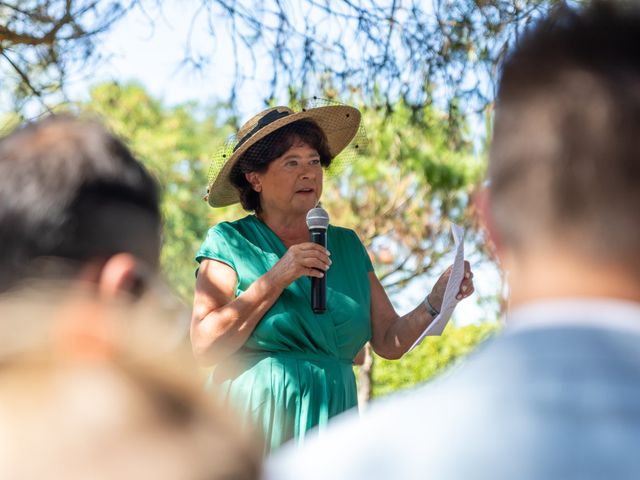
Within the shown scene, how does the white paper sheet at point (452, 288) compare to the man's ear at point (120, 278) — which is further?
the white paper sheet at point (452, 288)

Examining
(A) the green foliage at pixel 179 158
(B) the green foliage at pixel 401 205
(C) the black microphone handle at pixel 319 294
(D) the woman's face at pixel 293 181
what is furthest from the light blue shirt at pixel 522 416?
(A) the green foliage at pixel 179 158

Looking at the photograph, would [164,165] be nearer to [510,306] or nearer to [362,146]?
[362,146]

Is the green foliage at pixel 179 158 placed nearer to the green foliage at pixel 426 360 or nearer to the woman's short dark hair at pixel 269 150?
the green foliage at pixel 426 360

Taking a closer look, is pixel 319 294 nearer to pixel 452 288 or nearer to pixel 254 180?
pixel 452 288

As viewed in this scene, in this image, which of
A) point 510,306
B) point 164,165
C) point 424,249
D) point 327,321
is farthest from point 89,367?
point 164,165

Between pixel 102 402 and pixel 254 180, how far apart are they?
3388 mm

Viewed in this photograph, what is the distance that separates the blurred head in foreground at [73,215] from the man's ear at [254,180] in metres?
3.12

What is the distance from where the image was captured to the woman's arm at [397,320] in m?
4.05

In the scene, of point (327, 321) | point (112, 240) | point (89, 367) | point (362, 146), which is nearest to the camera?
point (89, 367)

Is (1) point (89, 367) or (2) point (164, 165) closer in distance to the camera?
(1) point (89, 367)

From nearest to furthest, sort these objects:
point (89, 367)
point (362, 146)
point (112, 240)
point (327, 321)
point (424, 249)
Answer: point (89, 367)
point (112, 240)
point (327, 321)
point (362, 146)
point (424, 249)

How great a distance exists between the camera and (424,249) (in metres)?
10.8

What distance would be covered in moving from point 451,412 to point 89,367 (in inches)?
14.2

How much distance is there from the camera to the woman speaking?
150 inches
